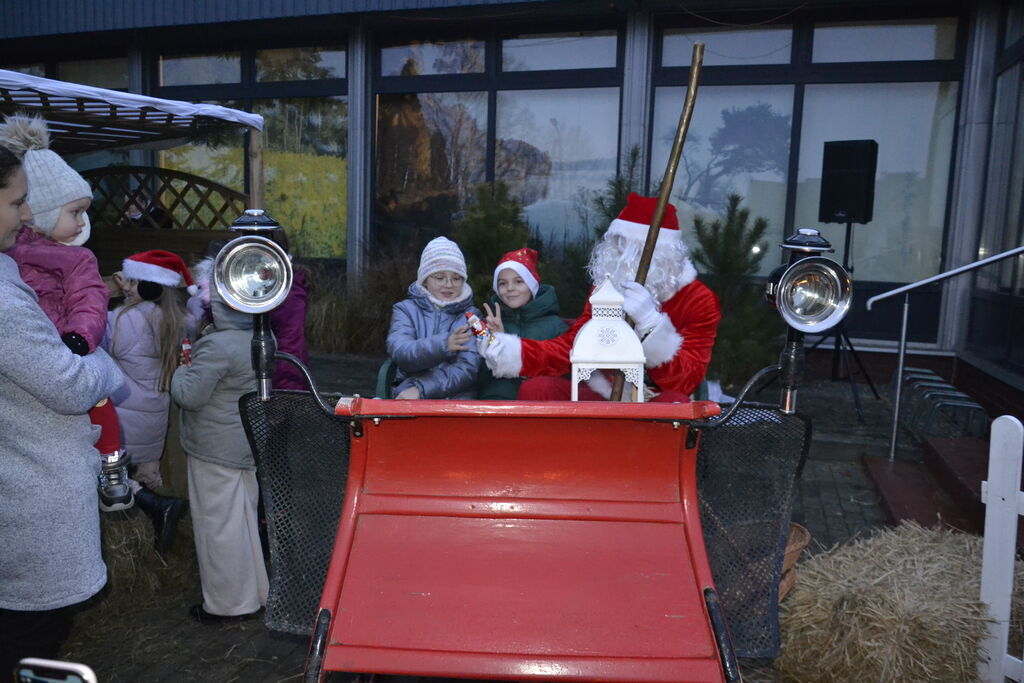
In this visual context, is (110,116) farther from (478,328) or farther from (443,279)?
(478,328)

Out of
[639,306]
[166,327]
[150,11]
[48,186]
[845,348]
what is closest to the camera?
[48,186]

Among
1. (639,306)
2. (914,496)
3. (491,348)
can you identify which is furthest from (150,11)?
(914,496)

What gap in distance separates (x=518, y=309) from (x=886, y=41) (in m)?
8.02

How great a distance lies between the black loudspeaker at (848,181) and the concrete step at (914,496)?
3499mm

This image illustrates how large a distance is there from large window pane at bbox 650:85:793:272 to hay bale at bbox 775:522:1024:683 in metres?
7.14

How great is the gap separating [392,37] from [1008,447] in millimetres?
10373

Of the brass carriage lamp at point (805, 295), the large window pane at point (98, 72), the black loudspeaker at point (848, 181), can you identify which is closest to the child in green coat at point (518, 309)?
the brass carriage lamp at point (805, 295)

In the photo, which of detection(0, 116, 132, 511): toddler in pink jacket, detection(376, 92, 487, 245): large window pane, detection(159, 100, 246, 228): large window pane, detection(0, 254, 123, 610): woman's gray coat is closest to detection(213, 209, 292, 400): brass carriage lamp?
detection(0, 254, 123, 610): woman's gray coat

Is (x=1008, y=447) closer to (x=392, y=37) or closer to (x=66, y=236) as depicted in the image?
(x=66, y=236)

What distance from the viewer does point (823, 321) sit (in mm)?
2318

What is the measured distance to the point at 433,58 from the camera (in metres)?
11.3

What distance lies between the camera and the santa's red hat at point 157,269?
4074 mm

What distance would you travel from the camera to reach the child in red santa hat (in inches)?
166

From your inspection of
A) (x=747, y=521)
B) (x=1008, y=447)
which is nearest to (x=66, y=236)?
(x=747, y=521)
